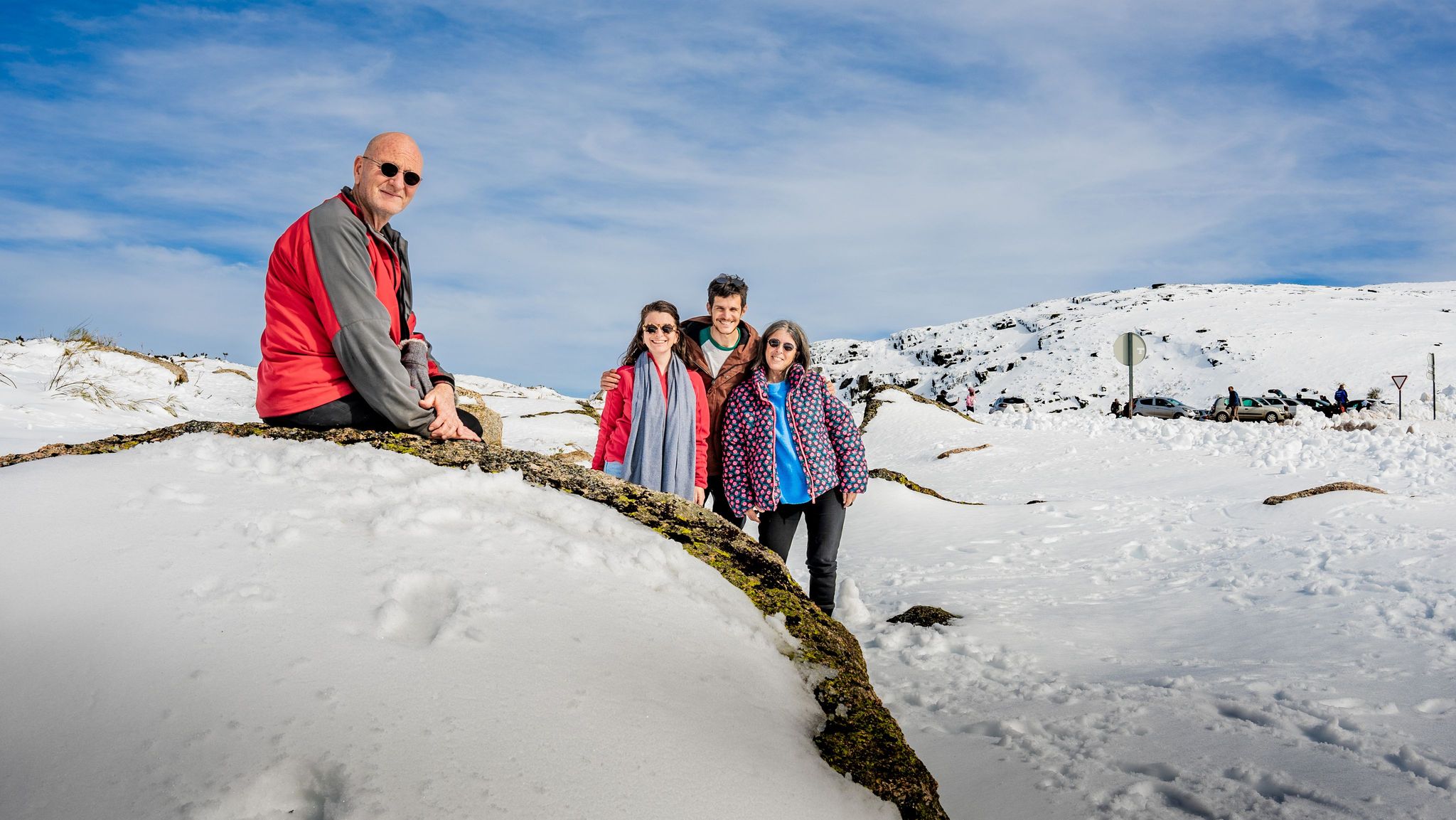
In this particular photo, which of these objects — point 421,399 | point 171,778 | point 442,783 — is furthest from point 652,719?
point 421,399

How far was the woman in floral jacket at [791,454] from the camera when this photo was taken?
14.7 feet

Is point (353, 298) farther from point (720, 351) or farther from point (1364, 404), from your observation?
point (1364, 404)

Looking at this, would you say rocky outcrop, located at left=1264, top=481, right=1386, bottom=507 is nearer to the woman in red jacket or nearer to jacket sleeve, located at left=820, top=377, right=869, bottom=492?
jacket sleeve, located at left=820, top=377, right=869, bottom=492

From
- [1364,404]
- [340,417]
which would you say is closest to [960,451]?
[340,417]

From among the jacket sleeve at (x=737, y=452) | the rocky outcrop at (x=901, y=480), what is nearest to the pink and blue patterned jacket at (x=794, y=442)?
the jacket sleeve at (x=737, y=452)

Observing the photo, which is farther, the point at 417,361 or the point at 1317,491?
the point at 1317,491

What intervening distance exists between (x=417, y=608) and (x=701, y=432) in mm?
2792

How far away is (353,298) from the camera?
2576 millimetres

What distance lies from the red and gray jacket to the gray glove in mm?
71

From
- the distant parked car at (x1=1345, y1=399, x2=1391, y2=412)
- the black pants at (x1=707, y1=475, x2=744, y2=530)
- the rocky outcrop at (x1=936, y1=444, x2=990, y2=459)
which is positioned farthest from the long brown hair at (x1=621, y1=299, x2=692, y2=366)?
the distant parked car at (x1=1345, y1=399, x2=1391, y2=412)

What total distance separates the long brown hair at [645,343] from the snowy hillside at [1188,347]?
3305 centimetres

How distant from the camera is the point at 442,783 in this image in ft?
4.61

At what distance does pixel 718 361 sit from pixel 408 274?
218 cm

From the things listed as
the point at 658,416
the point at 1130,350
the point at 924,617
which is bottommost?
the point at 924,617
